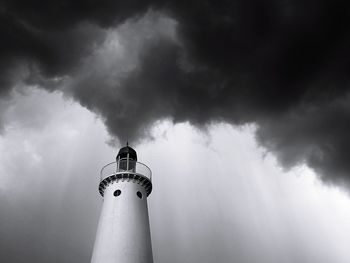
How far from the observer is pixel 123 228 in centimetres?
3012

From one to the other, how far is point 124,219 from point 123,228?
91cm

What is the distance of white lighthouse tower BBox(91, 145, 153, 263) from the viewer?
28.7 m

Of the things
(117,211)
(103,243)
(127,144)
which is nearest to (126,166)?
(127,144)

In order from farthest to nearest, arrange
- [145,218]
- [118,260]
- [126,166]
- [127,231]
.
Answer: [126,166] → [145,218] → [127,231] → [118,260]

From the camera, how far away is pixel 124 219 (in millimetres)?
30766

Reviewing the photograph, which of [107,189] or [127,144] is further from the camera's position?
[127,144]

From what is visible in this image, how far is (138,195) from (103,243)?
5.96 meters

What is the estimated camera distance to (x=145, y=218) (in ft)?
106

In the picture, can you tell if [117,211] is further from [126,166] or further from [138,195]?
[126,166]

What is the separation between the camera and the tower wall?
93.7ft

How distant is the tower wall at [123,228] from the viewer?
28562 millimetres

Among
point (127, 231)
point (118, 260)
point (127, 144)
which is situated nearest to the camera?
point (118, 260)

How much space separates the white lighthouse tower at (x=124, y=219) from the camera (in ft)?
94.1

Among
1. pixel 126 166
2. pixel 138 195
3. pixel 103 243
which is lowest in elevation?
pixel 103 243
